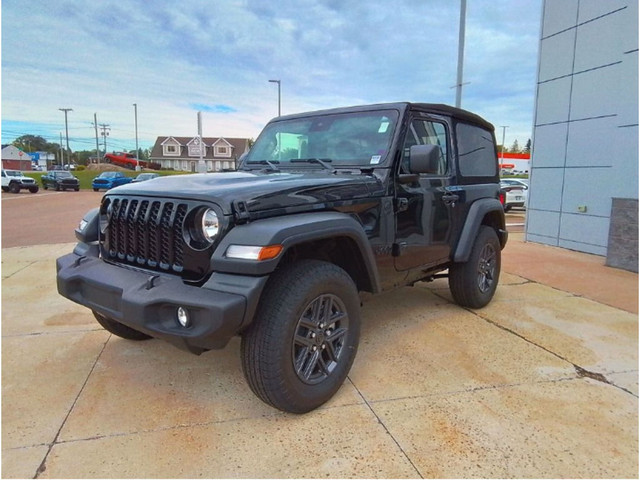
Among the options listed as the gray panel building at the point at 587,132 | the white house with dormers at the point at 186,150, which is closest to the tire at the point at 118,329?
the gray panel building at the point at 587,132

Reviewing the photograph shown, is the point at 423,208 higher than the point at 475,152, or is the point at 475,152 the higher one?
the point at 475,152

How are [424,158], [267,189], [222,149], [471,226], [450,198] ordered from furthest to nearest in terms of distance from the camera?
[222,149]
[471,226]
[450,198]
[424,158]
[267,189]

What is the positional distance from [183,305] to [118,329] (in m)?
1.65

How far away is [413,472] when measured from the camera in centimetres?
216

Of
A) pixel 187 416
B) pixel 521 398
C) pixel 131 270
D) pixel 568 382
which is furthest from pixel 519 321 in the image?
pixel 131 270

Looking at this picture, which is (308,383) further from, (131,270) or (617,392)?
(617,392)

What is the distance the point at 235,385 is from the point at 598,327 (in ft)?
11.4

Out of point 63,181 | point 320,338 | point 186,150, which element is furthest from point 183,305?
point 186,150

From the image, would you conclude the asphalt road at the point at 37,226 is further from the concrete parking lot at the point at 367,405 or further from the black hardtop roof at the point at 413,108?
the black hardtop roof at the point at 413,108

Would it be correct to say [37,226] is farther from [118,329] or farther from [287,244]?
[287,244]

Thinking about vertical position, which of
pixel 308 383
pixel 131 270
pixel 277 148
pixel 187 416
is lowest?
pixel 187 416

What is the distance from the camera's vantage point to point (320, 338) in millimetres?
2676

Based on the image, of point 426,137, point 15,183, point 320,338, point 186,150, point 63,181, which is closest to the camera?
point 320,338

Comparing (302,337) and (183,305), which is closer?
(183,305)
